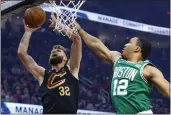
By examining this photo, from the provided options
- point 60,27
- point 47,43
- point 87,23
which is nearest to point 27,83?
point 47,43

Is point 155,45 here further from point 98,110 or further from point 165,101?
point 98,110

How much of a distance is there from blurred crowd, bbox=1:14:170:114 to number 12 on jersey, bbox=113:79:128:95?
883 centimetres

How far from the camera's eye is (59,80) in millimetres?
4586

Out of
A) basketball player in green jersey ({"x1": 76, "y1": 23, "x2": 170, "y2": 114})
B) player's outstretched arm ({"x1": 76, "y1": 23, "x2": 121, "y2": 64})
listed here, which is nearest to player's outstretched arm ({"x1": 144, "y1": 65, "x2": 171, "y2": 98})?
basketball player in green jersey ({"x1": 76, "y1": 23, "x2": 170, "y2": 114})

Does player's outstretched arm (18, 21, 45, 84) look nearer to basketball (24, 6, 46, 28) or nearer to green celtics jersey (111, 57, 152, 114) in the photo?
basketball (24, 6, 46, 28)

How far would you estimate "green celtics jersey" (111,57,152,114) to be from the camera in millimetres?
3584

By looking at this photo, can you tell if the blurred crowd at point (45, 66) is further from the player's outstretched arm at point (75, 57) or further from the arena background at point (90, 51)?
the player's outstretched arm at point (75, 57)

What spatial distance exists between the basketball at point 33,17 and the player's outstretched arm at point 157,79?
164 centimetres

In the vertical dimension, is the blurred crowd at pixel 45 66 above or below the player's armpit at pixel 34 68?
below

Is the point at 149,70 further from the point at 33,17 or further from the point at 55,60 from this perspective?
the point at 33,17

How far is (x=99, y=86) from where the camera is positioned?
Result: 50.5 ft

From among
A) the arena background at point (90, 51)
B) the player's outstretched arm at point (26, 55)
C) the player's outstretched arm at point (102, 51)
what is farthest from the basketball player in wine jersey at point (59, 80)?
the arena background at point (90, 51)

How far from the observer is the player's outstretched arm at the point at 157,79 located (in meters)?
3.37

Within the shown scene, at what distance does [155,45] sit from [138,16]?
4.76 feet
